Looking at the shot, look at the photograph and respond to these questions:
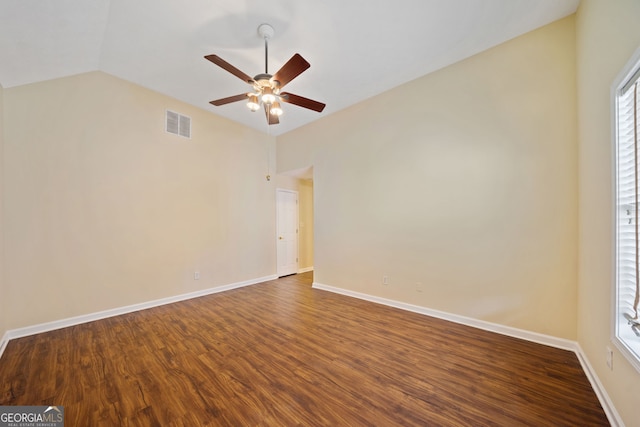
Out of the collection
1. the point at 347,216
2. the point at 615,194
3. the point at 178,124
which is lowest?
the point at 347,216

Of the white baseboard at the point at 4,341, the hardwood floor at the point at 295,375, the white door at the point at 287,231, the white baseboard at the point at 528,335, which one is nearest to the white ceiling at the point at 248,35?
the white baseboard at the point at 4,341

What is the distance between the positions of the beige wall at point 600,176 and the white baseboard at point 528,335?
0.08 metres

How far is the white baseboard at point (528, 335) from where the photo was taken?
5.38 feet

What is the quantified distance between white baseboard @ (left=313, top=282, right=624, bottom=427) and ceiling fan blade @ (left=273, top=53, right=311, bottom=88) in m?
Result: 3.31

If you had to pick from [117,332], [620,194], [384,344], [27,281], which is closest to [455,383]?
[384,344]

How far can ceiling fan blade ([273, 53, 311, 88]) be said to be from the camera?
2031 mm

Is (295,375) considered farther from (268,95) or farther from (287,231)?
(287,231)

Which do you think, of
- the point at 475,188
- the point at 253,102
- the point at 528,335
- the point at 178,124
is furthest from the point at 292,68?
the point at 528,335

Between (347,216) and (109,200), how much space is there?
3.62 m

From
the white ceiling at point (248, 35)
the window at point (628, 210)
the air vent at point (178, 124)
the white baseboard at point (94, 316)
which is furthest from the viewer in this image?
the air vent at point (178, 124)

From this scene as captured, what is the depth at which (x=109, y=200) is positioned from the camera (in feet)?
11.1

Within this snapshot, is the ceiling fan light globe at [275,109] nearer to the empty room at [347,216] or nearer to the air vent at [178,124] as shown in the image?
the empty room at [347,216]

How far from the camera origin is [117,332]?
2.89 metres

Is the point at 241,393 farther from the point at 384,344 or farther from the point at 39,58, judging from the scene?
the point at 39,58
